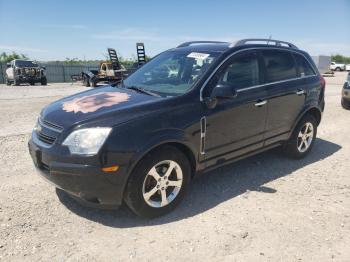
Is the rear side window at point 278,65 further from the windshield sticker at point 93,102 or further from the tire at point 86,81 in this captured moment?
the tire at point 86,81

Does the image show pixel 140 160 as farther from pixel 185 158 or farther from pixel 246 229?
pixel 246 229

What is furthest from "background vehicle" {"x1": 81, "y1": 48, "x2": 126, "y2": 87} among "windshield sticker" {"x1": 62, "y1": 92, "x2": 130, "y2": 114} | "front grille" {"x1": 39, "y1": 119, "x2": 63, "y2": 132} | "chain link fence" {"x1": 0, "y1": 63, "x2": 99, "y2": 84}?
"front grille" {"x1": 39, "y1": 119, "x2": 63, "y2": 132}

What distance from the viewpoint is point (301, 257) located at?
10.1 ft

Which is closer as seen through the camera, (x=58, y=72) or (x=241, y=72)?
(x=241, y=72)

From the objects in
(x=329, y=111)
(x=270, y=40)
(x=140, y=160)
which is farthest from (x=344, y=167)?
(x=329, y=111)

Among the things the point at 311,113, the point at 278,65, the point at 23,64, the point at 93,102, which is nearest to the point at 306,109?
the point at 311,113

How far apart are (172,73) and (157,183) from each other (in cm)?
152

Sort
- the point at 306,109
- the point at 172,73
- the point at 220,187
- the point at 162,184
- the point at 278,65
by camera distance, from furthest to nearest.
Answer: the point at 306,109
the point at 278,65
the point at 220,187
the point at 172,73
the point at 162,184

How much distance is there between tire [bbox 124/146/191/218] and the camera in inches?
136

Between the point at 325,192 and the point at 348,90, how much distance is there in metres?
7.81

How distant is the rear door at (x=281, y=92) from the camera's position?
15.9ft

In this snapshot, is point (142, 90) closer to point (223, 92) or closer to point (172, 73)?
point (172, 73)

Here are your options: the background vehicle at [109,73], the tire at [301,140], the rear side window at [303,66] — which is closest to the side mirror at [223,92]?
the tire at [301,140]

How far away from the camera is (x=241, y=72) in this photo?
4.49m
